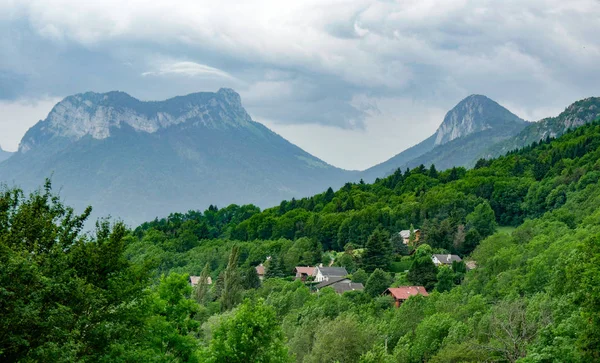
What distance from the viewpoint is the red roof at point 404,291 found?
204 feet

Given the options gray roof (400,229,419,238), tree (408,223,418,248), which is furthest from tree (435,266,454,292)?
gray roof (400,229,419,238)

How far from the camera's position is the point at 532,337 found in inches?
1200

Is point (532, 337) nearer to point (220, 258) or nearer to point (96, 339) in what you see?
point (96, 339)

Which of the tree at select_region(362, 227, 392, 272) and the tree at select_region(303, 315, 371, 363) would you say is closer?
the tree at select_region(303, 315, 371, 363)

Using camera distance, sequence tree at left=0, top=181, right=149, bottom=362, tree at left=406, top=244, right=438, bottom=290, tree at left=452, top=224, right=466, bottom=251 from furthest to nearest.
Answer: tree at left=452, top=224, right=466, bottom=251, tree at left=406, top=244, right=438, bottom=290, tree at left=0, top=181, right=149, bottom=362

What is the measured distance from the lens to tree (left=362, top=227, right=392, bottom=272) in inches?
3189

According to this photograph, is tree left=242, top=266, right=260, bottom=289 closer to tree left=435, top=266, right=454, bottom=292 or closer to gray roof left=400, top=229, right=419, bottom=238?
tree left=435, top=266, right=454, bottom=292

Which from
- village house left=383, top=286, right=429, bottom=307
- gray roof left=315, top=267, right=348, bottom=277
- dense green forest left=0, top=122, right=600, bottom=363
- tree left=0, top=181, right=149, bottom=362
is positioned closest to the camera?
tree left=0, top=181, right=149, bottom=362

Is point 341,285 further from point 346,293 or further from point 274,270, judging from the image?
point 274,270

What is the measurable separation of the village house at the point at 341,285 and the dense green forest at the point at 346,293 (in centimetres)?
230

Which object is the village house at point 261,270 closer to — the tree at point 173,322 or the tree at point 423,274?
the tree at point 423,274

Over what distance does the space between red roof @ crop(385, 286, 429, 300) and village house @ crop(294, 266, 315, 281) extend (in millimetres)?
23002

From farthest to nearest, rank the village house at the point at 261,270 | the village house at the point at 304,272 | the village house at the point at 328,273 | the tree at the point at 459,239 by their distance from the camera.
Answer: the village house at the point at 261,270, the village house at the point at 304,272, the tree at the point at 459,239, the village house at the point at 328,273

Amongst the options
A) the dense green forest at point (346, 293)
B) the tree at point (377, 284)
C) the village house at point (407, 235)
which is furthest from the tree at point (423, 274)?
the village house at point (407, 235)
